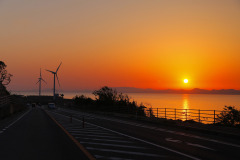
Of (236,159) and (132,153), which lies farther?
(132,153)

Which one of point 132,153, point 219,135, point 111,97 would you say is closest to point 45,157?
point 132,153

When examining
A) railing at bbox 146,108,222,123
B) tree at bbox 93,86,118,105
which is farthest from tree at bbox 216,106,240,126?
tree at bbox 93,86,118,105

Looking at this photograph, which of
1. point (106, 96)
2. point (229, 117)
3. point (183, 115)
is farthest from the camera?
point (106, 96)

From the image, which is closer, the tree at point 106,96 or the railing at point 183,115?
the railing at point 183,115

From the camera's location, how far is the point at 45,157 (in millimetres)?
9898

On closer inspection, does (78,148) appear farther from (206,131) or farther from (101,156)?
(206,131)

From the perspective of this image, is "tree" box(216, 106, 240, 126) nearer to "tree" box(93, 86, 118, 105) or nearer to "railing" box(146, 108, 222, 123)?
"railing" box(146, 108, 222, 123)

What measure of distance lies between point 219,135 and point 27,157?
39.3ft

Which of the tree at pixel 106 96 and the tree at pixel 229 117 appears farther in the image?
the tree at pixel 106 96

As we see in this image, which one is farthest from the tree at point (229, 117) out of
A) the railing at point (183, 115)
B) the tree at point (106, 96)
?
the tree at point (106, 96)

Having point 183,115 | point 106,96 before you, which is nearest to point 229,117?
point 183,115

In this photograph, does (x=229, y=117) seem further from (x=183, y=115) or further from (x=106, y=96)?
(x=106, y=96)

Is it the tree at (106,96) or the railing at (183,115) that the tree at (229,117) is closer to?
the railing at (183,115)

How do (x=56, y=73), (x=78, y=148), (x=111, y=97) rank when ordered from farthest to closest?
(x=56, y=73) < (x=111, y=97) < (x=78, y=148)
